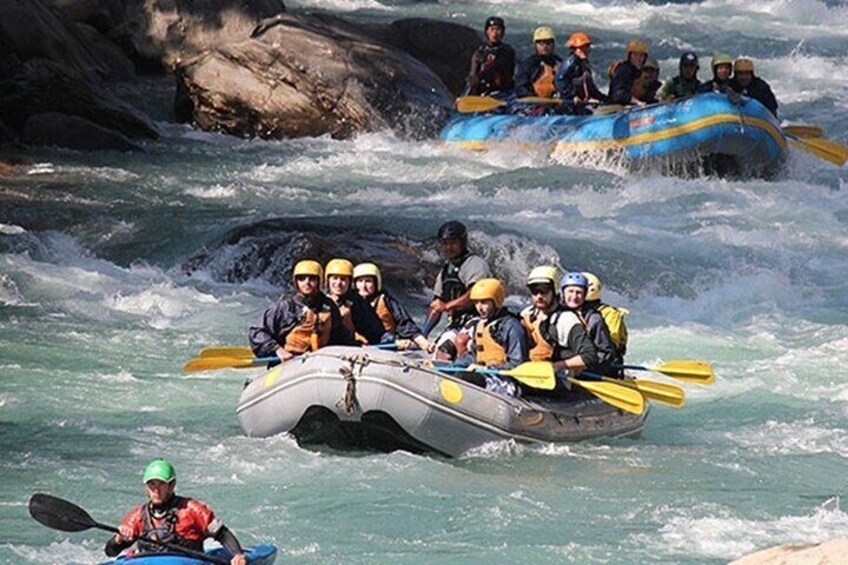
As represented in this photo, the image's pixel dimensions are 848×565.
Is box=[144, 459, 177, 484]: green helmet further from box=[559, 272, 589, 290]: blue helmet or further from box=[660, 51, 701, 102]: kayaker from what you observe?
box=[660, 51, 701, 102]: kayaker

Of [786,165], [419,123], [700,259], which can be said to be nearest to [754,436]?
[700,259]

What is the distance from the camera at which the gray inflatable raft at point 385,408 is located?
9.41 metres

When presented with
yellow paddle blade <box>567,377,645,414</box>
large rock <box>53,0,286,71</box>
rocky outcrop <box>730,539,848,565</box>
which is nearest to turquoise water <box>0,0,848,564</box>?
yellow paddle blade <box>567,377,645,414</box>

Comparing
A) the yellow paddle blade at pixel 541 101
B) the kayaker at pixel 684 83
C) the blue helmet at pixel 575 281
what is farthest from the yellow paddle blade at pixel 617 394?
the yellow paddle blade at pixel 541 101

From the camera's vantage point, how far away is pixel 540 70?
18297mm

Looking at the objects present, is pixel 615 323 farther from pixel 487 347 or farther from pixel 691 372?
pixel 487 347

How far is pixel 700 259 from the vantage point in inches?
599

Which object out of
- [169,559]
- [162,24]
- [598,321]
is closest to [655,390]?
[598,321]

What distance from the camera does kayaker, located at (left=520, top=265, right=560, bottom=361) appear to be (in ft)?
32.8

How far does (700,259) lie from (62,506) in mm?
8981

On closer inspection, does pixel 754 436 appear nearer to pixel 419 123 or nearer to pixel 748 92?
pixel 748 92

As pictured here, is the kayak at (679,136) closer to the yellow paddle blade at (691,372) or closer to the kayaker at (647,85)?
the kayaker at (647,85)

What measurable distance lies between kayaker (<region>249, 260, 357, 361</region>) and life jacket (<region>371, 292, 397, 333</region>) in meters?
0.26

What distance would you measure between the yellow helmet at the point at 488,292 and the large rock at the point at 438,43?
12.1 meters
